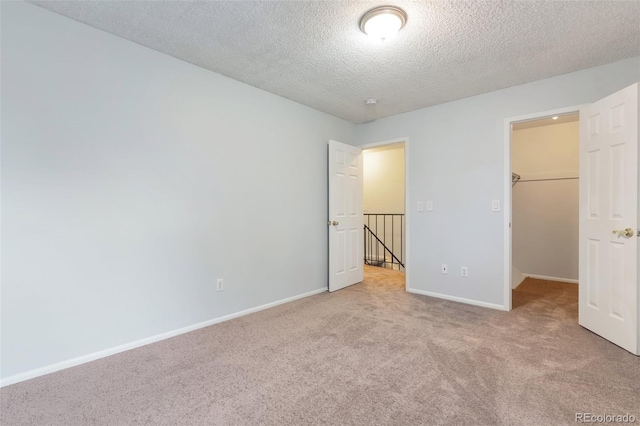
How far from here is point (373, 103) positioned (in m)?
3.61

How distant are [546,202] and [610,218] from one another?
8.62 feet

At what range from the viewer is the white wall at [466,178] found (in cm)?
305

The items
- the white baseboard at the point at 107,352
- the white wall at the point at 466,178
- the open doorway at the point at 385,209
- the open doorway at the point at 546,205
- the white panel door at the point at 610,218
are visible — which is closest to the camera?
the white baseboard at the point at 107,352

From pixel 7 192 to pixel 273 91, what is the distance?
95.6 inches

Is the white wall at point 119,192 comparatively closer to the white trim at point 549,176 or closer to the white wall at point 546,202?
the white wall at point 546,202

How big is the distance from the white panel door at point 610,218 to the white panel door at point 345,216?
2.54m

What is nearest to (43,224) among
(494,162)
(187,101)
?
(187,101)

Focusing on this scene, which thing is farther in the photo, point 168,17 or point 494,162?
point 494,162

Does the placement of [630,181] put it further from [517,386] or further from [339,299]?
[339,299]

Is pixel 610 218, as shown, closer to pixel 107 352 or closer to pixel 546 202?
pixel 546 202

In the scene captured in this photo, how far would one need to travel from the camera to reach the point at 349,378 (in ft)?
6.25

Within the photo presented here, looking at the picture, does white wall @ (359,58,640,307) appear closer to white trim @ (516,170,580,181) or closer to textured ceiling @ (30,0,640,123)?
textured ceiling @ (30,0,640,123)

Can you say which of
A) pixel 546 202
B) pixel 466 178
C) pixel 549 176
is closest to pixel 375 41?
pixel 466 178

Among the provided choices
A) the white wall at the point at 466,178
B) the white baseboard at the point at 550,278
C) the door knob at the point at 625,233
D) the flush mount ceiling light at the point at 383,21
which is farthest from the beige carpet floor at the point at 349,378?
the flush mount ceiling light at the point at 383,21
